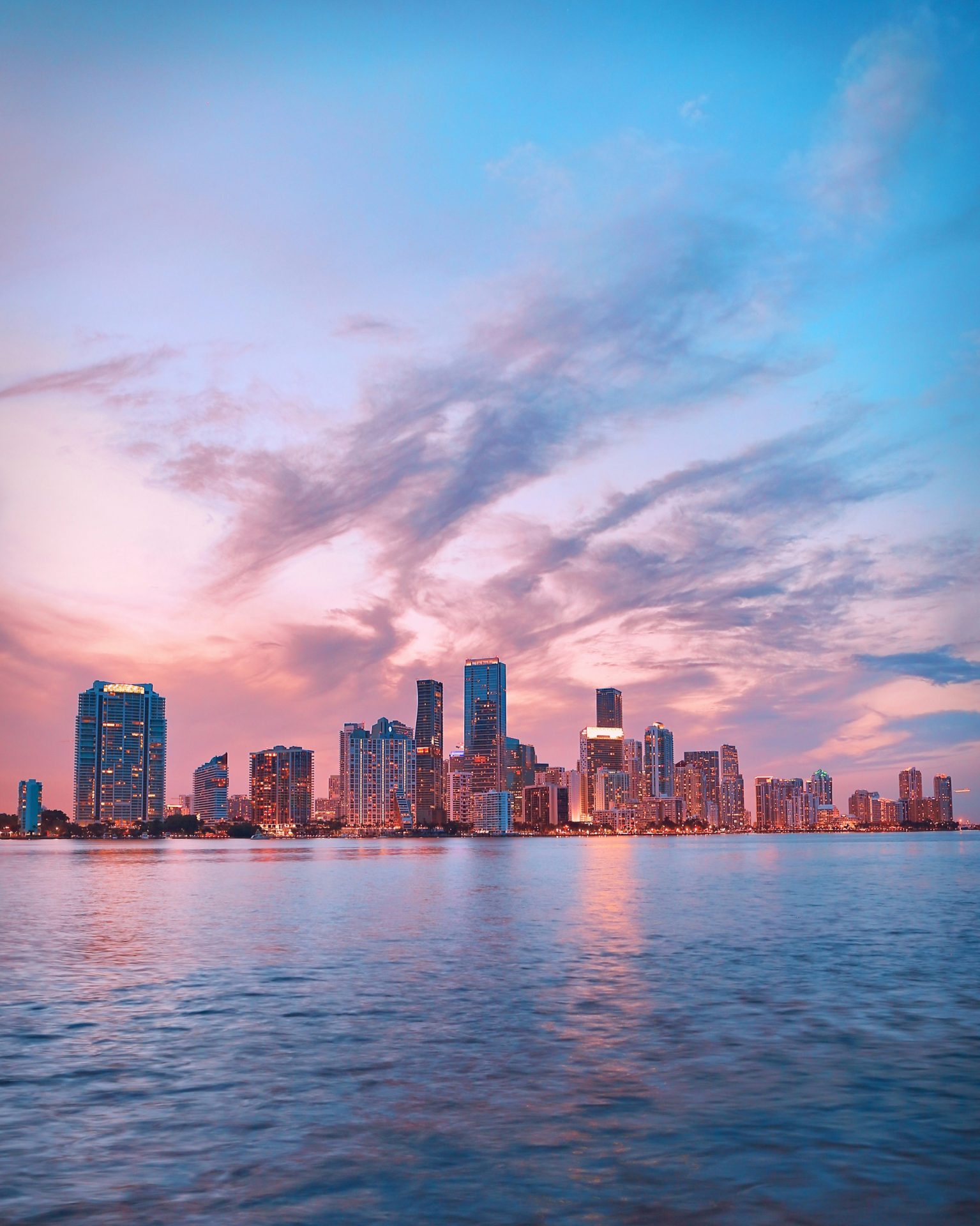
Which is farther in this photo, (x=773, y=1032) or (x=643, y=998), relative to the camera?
(x=643, y=998)

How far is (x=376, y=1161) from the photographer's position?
17766 millimetres

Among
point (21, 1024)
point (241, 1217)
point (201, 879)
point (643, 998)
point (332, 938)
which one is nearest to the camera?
point (241, 1217)

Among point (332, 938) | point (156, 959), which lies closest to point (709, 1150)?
point (156, 959)

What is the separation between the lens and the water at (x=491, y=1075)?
16266 millimetres

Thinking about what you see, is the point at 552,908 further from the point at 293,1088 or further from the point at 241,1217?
the point at 241,1217

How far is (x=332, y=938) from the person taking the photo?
2141 inches

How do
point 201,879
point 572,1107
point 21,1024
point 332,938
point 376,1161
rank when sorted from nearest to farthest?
point 376,1161, point 572,1107, point 21,1024, point 332,938, point 201,879

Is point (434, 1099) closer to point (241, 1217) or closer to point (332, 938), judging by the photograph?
point (241, 1217)

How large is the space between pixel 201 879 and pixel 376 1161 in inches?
4233

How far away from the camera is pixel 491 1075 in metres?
24.2

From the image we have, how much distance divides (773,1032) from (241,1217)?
18711 mm

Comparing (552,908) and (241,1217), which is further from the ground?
(241,1217)

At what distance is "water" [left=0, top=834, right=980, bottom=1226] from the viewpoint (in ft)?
53.4

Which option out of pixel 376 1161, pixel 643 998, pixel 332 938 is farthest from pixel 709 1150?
pixel 332 938
